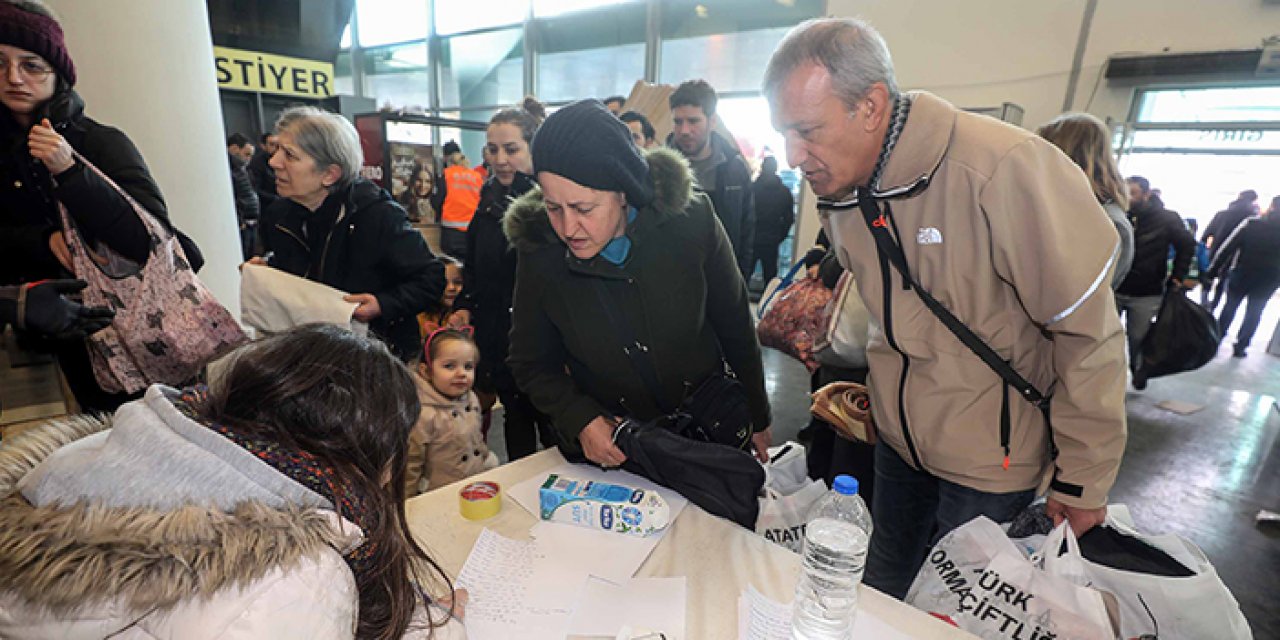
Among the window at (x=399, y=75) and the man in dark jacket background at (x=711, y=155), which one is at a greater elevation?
the window at (x=399, y=75)

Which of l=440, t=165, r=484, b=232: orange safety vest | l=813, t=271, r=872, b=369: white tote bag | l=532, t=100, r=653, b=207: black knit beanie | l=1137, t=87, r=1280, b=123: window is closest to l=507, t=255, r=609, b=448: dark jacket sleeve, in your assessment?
l=532, t=100, r=653, b=207: black knit beanie

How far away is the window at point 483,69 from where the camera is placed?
29.0 feet

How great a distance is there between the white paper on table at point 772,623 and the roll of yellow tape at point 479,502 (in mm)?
519

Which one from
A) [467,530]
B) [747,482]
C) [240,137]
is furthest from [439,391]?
[240,137]

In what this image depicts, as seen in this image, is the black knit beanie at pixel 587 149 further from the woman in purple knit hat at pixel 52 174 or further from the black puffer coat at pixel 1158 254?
the black puffer coat at pixel 1158 254

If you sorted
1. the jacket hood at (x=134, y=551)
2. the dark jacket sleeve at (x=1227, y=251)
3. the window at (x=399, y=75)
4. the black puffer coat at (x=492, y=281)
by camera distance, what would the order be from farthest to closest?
the window at (x=399, y=75) → the dark jacket sleeve at (x=1227, y=251) → the black puffer coat at (x=492, y=281) → the jacket hood at (x=134, y=551)

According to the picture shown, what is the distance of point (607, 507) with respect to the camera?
1.13 m

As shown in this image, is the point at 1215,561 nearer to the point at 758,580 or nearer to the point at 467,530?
the point at 758,580

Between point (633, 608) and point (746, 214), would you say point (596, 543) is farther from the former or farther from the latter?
point (746, 214)

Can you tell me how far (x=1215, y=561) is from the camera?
222 cm

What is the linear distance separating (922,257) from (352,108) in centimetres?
662

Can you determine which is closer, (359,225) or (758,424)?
(758,424)

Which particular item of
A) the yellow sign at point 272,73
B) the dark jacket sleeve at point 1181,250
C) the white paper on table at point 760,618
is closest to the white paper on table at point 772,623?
the white paper on table at point 760,618

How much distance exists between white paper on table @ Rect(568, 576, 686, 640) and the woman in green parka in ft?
1.04
